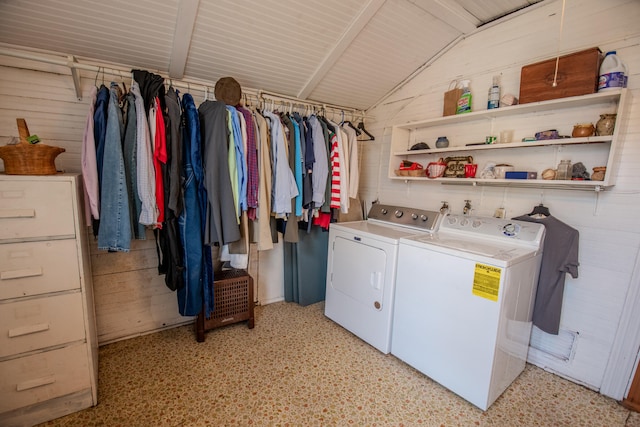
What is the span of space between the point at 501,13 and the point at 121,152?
279 centimetres

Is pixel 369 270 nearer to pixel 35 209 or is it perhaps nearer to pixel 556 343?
pixel 556 343

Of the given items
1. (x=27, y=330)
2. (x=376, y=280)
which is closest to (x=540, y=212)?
(x=376, y=280)

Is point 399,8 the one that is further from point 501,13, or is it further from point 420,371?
point 420,371

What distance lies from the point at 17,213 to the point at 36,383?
883mm

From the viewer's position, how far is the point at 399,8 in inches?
75.8

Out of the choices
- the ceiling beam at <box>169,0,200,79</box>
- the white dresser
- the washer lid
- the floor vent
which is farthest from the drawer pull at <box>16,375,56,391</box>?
the floor vent

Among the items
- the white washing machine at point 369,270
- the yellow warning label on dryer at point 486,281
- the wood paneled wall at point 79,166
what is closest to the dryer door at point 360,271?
the white washing machine at point 369,270

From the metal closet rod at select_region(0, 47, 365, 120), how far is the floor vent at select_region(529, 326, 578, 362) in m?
2.53

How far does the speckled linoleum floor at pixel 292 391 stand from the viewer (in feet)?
5.10

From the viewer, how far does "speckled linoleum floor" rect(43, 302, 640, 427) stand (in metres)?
1.55

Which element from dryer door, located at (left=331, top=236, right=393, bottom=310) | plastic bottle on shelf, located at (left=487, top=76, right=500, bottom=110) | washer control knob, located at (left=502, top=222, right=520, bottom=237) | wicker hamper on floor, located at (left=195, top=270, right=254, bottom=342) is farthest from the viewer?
wicker hamper on floor, located at (left=195, top=270, right=254, bottom=342)

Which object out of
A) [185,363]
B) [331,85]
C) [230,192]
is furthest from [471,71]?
[185,363]

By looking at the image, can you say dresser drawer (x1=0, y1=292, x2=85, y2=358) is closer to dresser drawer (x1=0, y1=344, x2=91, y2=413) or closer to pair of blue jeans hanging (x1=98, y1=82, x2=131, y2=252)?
dresser drawer (x1=0, y1=344, x2=91, y2=413)

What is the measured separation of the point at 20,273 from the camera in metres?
1.35
